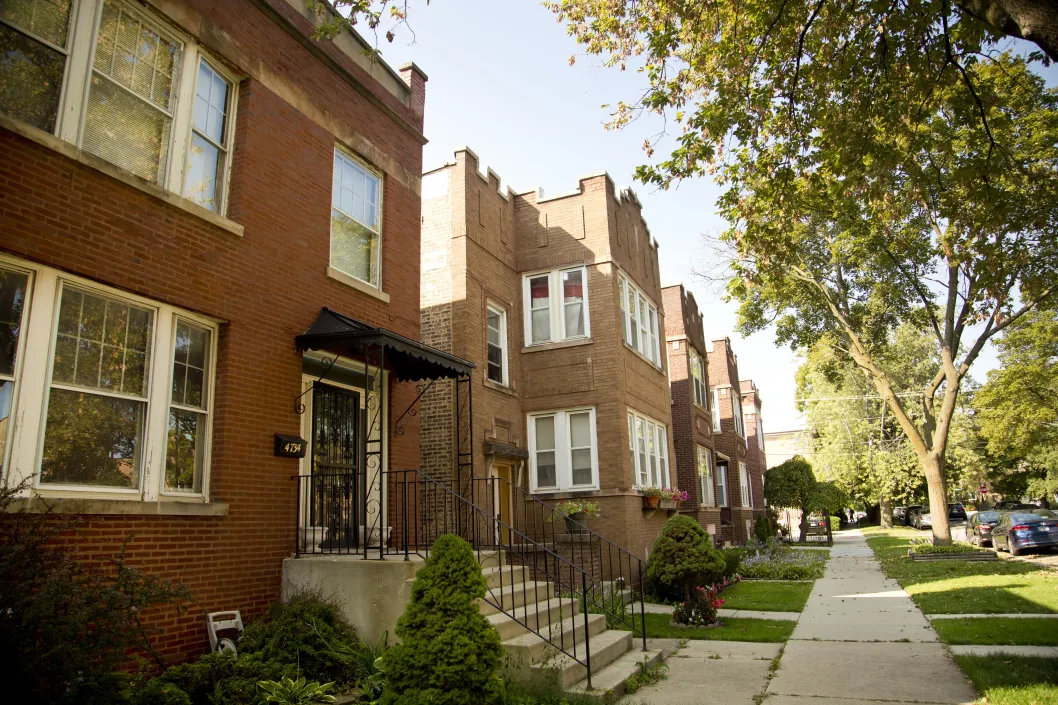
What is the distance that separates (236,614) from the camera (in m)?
6.94

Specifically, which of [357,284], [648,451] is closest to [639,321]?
[648,451]

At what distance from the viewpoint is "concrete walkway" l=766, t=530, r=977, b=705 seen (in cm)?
698

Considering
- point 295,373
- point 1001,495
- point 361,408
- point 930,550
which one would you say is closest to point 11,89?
point 295,373

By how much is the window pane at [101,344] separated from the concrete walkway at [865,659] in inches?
268

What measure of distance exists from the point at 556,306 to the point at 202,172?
9754 mm

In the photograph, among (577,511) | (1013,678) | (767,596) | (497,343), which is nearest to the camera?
(1013,678)

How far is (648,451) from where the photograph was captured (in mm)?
17641

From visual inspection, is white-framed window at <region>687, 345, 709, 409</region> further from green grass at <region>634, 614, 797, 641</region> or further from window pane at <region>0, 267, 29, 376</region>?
window pane at <region>0, 267, 29, 376</region>

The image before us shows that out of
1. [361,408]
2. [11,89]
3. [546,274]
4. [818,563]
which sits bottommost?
[818,563]

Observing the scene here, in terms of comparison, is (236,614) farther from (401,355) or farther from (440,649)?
(401,355)

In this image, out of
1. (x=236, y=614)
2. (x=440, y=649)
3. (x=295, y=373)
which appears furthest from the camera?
(x=295, y=373)

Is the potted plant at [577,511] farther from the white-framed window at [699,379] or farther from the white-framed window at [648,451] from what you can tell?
the white-framed window at [699,379]

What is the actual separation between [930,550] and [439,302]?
18.7 meters

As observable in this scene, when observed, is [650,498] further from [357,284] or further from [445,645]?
[445,645]
